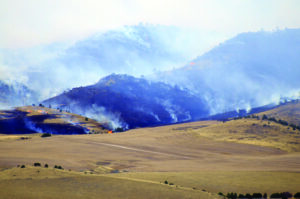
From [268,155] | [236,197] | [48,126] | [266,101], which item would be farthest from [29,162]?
[266,101]

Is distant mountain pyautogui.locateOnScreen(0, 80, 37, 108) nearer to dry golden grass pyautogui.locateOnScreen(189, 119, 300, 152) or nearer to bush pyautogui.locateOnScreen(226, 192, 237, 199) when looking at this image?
dry golden grass pyautogui.locateOnScreen(189, 119, 300, 152)

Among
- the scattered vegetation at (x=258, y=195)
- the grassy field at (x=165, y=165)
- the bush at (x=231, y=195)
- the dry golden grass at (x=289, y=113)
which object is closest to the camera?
the grassy field at (x=165, y=165)

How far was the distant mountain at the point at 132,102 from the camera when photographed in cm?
15688

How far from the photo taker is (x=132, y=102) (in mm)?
170750

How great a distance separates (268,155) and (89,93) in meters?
115

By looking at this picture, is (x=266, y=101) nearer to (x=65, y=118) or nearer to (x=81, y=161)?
(x=65, y=118)

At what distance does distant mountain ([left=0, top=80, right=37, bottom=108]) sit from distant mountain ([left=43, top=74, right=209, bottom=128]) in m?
22.0

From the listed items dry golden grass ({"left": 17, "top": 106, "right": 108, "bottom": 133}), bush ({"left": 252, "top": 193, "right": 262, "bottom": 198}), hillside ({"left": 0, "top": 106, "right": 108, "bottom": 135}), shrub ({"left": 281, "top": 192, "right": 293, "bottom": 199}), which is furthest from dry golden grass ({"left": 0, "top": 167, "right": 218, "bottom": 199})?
dry golden grass ({"left": 17, "top": 106, "right": 108, "bottom": 133})

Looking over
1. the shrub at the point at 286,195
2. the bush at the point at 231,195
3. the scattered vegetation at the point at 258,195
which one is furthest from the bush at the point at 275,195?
the bush at the point at 231,195

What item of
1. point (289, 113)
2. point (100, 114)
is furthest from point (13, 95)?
point (289, 113)

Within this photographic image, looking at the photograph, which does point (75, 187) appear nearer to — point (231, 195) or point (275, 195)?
point (231, 195)

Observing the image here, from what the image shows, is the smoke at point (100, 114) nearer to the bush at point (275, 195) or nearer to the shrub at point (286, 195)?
the shrub at point (286, 195)

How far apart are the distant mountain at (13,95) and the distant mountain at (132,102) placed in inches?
865

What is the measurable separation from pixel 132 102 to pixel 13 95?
237 feet
